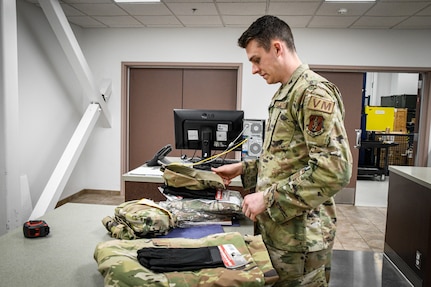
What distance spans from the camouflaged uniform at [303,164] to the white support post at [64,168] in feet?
8.93

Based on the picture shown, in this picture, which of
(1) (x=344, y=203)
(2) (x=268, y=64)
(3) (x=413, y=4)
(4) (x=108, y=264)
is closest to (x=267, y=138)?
(2) (x=268, y=64)

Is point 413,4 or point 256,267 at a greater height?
point 413,4

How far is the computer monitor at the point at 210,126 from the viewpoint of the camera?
2.62 m

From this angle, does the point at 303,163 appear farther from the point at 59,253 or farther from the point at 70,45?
the point at 70,45

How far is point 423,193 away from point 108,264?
2.46 m

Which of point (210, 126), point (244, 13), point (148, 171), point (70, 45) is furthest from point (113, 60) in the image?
point (148, 171)

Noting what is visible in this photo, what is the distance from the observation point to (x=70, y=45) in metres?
4.04

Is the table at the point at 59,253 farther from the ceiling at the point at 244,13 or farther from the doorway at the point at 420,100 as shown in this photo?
the doorway at the point at 420,100

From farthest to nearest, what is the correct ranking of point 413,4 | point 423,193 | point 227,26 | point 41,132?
point 227,26 → point 41,132 → point 413,4 → point 423,193

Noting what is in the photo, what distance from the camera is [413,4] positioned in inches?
147

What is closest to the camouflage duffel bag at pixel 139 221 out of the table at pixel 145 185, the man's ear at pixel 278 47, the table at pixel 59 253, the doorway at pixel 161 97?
the table at pixel 59 253

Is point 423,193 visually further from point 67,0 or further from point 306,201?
point 67,0

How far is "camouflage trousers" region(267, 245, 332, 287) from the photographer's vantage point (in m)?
1.23

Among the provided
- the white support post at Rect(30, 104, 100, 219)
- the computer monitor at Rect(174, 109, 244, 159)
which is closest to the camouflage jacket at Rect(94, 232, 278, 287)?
the computer monitor at Rect(174, 109, 244, 159)
